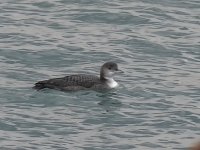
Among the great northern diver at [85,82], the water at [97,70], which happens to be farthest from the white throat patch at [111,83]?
the water at [97,70]

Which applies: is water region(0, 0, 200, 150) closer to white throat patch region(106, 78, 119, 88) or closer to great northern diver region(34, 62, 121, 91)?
great northern diver region(34, 62, 121, 91)

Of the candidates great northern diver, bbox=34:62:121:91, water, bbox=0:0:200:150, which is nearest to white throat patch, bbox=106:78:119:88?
great northern diver, bbox=34:62:121:91

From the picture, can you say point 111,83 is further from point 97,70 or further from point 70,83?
point 97,70

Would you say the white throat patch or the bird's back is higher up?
the bird's back

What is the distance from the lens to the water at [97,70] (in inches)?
656

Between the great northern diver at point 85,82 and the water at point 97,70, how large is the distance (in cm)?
17

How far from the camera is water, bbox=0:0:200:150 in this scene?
1667 cm

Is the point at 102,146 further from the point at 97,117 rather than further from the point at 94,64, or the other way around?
the point at 94,64

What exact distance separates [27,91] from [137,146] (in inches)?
166

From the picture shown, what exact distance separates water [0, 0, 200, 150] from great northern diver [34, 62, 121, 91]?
0.57 ft

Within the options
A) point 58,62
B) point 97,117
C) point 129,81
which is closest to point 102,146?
point 97,117

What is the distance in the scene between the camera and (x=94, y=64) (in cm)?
2211

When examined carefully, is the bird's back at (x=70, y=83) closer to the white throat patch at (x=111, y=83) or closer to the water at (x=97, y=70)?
the water at (x=97, y=70)

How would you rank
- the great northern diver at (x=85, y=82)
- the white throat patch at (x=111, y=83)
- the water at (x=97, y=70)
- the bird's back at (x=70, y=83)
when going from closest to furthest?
the water at (x=97, y=70) → the bird's back at (x=70, y=83) → the great northern diver at (x=85, y=82) → the white throat patch at (x=111, y=83)
